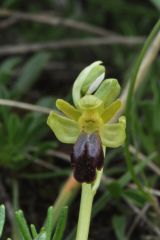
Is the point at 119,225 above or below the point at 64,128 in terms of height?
below

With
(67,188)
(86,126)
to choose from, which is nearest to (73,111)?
(86,126)

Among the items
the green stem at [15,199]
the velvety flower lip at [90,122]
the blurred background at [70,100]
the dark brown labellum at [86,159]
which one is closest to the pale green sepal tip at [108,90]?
the velvety flower lip at [90,122]

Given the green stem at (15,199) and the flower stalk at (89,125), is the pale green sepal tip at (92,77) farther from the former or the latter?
the green stem at (15,199)

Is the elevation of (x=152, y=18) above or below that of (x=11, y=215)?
above

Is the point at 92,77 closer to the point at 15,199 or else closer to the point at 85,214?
the point at 85,214

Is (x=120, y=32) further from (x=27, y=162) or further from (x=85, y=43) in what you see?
(x=27, y=162)

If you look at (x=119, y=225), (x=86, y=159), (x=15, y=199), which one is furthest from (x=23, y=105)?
(x=86, y=159)

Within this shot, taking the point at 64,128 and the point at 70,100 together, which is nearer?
the point at 64,128
